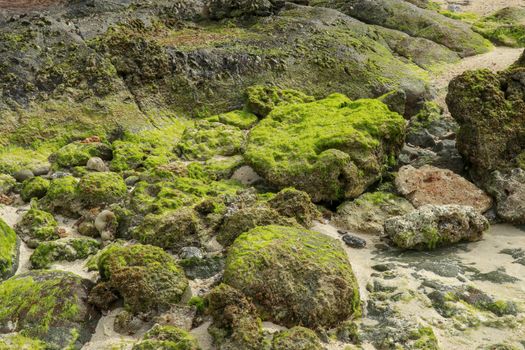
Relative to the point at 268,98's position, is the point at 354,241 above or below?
below

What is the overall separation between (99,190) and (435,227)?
6411mm

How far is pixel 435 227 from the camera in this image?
30.5 feet

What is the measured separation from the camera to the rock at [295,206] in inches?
374

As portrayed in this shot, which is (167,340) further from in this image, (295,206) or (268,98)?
(268,98)

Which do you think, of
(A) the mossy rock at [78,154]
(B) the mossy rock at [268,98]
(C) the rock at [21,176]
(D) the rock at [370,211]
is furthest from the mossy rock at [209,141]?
(D) the rock at [370,211]

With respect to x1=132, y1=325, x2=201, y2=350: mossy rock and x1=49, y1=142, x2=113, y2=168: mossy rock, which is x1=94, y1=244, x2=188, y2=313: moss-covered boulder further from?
x1=49, y1=142, x2=113, y2=168: mossy rock

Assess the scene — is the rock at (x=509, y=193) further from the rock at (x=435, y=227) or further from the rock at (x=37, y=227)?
the rock at (x=37, y=227)

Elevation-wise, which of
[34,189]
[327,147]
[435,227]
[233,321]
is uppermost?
[327,147]

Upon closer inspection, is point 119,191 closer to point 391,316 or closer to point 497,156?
point 391,316

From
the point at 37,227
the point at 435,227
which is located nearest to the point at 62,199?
the point at 37,227

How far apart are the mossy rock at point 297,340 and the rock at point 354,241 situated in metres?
3.01

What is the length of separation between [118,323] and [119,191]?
399 centimetres

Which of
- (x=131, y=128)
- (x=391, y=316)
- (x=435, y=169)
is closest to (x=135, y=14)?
(x=131, y=128)

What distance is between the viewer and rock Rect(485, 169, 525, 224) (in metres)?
10.1
